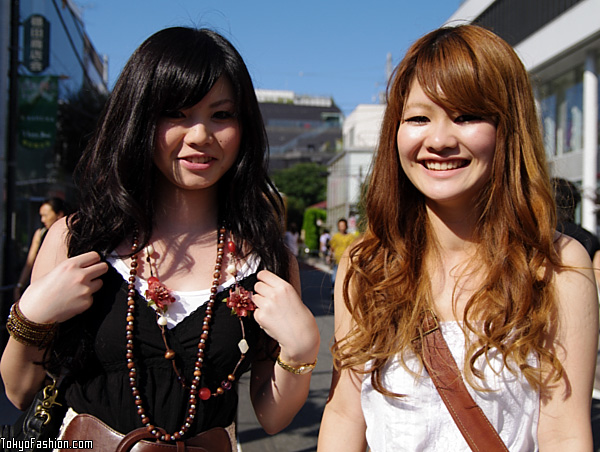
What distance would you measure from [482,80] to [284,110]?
75209mm

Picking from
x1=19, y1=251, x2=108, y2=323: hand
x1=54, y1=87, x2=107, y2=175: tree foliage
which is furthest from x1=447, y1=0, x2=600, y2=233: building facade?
x1=19, y1=251, x2=108, y2=323: hand

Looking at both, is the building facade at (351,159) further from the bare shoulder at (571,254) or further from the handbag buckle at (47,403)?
the handbag buckle at (47,403)

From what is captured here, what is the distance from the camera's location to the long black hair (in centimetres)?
163

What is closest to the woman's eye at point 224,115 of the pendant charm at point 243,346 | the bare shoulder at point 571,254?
the pendant charm at point 243,346

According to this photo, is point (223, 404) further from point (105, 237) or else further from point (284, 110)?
point (284, 110)

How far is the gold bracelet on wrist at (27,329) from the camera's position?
151cm

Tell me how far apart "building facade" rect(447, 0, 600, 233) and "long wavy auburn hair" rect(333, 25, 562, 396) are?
1455 cm

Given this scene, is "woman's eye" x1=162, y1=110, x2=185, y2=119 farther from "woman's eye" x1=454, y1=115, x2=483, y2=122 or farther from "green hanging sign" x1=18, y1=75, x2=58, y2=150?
"green hanging sign" x1=18, y1=75, x2=58, y2=150

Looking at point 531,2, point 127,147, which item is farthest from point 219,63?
point 531,2

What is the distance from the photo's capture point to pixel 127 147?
1670mm

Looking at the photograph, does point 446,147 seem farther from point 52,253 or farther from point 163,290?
point 52,253

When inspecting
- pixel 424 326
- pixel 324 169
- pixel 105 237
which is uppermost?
pixel 324 169

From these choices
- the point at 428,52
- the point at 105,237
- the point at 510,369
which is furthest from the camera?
the point at 105,237

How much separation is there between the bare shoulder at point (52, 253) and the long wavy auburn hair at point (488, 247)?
884 mm
